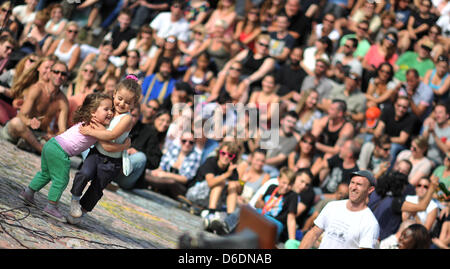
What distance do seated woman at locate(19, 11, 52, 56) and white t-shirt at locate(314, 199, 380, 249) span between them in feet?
29.3

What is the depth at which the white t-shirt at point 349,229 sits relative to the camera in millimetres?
6980

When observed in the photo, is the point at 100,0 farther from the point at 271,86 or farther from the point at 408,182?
the point at 408,182

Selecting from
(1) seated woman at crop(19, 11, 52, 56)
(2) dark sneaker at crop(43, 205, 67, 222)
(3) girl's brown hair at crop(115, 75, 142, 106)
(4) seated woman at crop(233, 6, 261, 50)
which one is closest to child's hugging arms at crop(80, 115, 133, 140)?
(3) girl's brown hair at crop(115, 75, 142, 106)

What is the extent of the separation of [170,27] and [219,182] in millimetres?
5720

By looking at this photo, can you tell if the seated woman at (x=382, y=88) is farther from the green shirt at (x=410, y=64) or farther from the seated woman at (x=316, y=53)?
the seated woman at (x=316, y=53)

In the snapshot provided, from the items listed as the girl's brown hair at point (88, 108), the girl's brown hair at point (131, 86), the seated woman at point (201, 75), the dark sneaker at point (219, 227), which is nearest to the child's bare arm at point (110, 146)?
the girl's brown hair at point (88, 108)

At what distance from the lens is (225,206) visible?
11422 mm

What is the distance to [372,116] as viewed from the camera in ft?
43.7

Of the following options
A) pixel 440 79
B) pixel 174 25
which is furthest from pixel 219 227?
pixel 174 25

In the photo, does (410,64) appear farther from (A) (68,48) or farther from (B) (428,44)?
(A) (68,48)

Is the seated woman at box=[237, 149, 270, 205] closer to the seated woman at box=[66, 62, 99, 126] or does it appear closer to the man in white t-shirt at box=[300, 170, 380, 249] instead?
the seated woman at box=[66, 62, 99, 126]

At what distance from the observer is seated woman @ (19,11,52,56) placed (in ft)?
47.9
